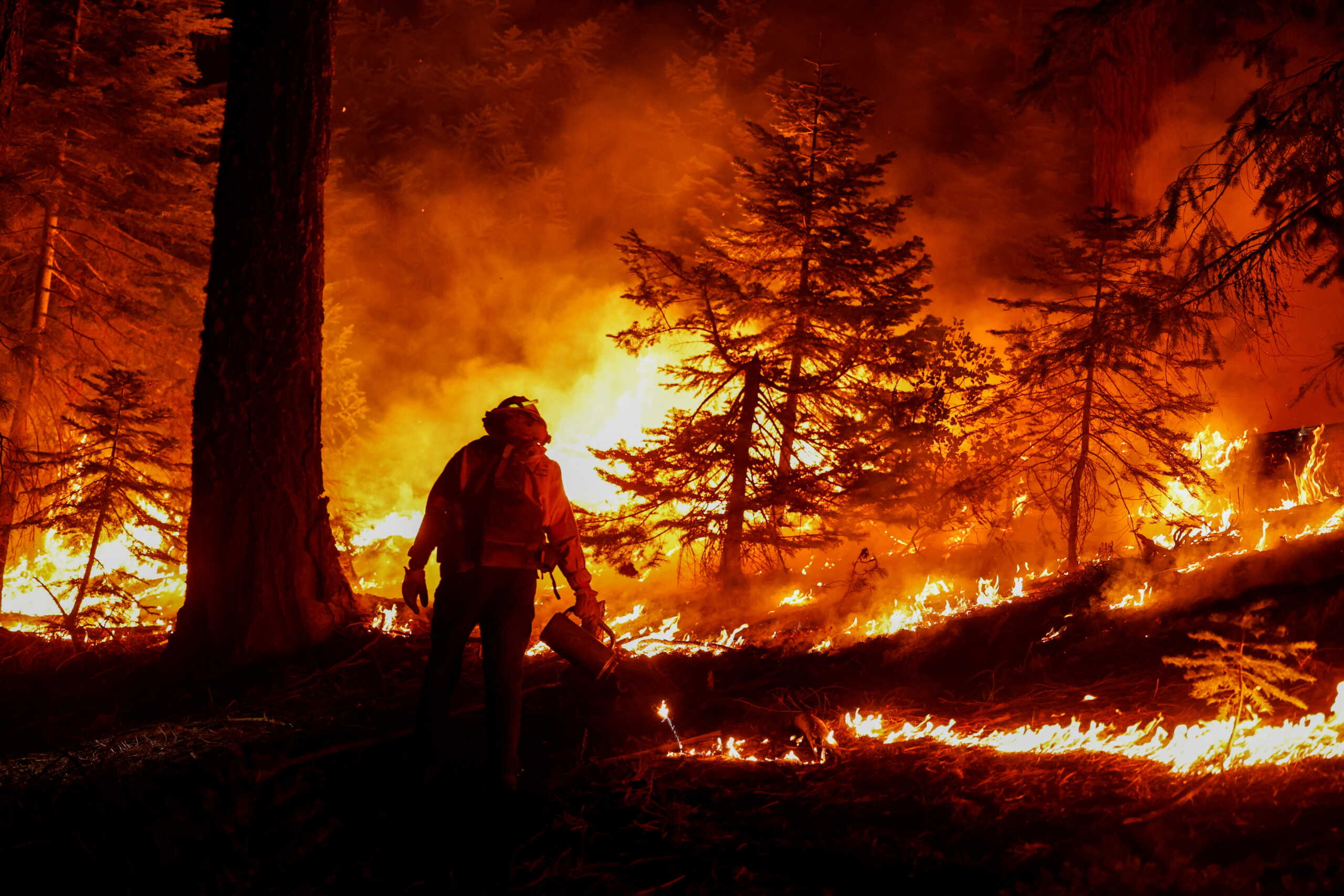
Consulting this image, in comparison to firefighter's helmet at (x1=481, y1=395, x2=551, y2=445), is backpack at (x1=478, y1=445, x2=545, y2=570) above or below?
below

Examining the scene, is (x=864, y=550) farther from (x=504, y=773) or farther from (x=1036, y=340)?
(x=504, y=773)

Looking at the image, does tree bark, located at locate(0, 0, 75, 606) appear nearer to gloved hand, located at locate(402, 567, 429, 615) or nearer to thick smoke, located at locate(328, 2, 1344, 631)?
gloved hand, located at locate(402, 567, 429, 615)

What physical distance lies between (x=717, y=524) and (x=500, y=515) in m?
6.53

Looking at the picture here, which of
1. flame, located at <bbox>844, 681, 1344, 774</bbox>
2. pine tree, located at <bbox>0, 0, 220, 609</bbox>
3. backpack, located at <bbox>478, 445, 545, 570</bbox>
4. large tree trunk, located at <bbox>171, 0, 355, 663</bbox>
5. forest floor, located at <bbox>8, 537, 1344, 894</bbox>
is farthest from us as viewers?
pine tree, located at <bbox>0, 0, 220, 609</bbox>

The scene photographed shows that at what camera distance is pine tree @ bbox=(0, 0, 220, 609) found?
1310 centimetres

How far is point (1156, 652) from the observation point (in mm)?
6059

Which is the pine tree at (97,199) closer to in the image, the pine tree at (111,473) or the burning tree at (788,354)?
the pine tree at (111,473)

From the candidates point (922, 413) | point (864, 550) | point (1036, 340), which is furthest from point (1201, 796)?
point (1036, 340)

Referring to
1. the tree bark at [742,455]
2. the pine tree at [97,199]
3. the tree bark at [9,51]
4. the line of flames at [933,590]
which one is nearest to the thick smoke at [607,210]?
the line of flames at [933,590]

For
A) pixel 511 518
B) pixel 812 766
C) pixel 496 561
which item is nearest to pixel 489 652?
pixel 496 561

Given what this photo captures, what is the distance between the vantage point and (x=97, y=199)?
1371 cm

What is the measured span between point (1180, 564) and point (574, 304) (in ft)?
69.5

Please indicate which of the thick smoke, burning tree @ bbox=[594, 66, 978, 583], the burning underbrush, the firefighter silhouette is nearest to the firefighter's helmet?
the firefighter silhouette

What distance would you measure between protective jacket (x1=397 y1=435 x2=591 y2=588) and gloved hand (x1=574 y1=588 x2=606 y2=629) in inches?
2.9
